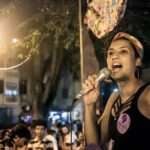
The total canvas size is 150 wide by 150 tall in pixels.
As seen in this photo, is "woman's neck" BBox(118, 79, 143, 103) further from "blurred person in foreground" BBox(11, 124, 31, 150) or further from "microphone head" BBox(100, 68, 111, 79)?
"blurred person in foreground" BBox(11, 124, 31, 150)

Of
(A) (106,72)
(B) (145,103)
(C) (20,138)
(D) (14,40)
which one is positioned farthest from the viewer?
(D) (14,40)

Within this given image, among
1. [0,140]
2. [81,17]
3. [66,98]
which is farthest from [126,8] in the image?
[66,98]

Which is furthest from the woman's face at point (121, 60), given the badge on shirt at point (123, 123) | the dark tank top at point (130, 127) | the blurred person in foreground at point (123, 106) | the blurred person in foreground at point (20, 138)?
the blurred person in foreground at point (20, 138)

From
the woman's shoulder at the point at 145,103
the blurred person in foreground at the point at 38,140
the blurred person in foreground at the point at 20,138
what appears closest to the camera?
the woman's shoulder at the point at 145,103

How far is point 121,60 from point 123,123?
0.52 m

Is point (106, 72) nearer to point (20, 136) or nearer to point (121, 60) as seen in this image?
point (121, 60)

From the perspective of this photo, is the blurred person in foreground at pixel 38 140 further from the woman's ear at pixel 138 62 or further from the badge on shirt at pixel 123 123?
the woman's ear at pixel 138 62

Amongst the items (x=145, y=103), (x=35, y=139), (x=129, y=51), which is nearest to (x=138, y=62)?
A: (x=129, y=51)

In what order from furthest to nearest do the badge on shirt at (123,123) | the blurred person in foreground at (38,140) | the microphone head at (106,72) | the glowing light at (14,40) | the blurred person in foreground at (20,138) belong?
the glowing light at (14,40), the blurred person in foreground at (38,140), the blurred person in foreground at (20,138), the microphone head at (106,72), the badge on shirt at (123,123)

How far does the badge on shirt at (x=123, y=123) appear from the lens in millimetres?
3805

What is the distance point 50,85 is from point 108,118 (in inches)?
354

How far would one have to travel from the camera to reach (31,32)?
830 cm

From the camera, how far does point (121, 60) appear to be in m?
3.93

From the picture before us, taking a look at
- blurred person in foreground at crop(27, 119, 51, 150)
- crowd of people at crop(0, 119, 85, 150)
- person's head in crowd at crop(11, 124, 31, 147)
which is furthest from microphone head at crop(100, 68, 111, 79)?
blurred person in foreground at crop(27, 119, 51, 150)
